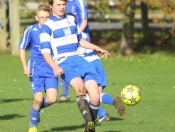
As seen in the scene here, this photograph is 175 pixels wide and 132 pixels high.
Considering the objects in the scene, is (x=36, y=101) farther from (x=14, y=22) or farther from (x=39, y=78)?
(x=14, y=22)

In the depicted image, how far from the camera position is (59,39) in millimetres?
8359

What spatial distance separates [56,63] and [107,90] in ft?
23.9

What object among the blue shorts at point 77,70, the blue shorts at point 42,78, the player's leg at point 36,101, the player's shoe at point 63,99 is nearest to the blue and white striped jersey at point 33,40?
the blue shorts at point 42,78

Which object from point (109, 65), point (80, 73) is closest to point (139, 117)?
point (80, 73)

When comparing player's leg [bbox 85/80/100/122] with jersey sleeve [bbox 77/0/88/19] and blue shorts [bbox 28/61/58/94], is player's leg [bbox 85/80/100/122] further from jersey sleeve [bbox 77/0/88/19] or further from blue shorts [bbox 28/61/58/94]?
jersey sleeve [bbox 77/0/88/19]

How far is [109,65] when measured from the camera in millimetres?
21328

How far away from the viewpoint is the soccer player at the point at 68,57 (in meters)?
8.04

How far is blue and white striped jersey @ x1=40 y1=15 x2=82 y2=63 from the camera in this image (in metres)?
8.31

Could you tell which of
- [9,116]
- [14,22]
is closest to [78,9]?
[9,116]

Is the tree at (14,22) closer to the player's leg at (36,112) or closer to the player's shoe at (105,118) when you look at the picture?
the player's shoe at (105,118)

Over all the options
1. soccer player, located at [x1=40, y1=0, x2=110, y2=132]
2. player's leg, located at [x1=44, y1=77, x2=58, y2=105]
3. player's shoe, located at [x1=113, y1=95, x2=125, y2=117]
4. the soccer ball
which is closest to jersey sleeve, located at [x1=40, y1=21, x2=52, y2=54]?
soccer player, located at [x1=40, y1=0, x2=110, y2=132]

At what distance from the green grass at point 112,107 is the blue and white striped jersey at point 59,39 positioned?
1.51 meters

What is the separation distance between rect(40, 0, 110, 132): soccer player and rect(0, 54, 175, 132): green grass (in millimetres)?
1383

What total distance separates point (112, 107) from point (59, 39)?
4.29 m
